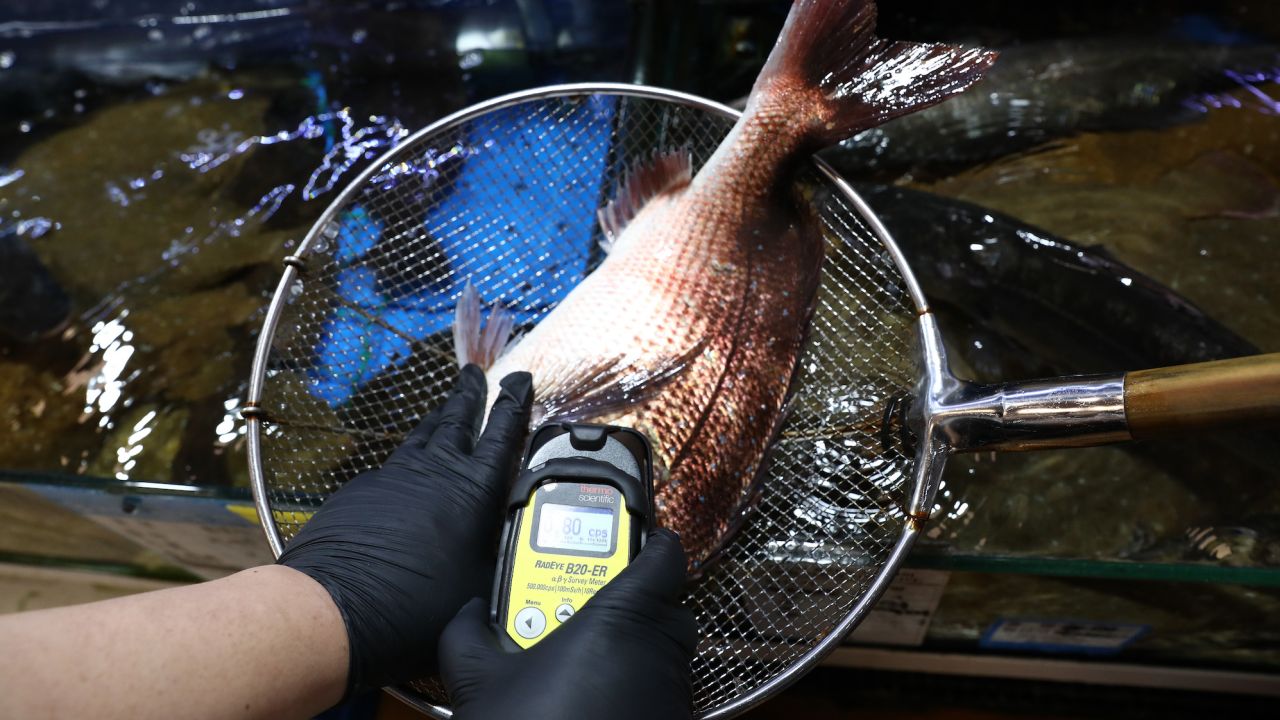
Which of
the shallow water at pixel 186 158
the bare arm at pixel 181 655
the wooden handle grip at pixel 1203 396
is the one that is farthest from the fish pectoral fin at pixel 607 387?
the shallow water at pixel 186 158

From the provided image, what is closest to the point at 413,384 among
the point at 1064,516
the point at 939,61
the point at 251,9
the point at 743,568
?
the point at 743,568

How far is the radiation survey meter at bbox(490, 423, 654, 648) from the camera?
841mm

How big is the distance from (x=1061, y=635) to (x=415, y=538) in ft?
3.65

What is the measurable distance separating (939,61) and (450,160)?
2.86ft

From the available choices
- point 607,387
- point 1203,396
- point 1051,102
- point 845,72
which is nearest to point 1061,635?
point 1203,396

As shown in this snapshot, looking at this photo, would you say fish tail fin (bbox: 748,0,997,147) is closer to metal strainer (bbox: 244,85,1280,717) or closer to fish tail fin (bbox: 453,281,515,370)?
metal strainer (bbox: 244,85,1280,717)

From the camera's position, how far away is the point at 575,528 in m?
0.88

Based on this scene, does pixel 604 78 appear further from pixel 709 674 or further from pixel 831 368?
pixel 709 674

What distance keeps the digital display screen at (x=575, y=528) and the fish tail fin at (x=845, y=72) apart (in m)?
0.70

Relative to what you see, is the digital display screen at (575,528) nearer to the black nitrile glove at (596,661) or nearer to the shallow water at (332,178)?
the black nitrile glove at (596,661)

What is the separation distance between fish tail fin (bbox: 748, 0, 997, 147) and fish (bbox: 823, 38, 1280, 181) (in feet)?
1.92

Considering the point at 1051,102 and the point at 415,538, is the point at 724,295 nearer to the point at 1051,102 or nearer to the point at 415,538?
the point at 415,538

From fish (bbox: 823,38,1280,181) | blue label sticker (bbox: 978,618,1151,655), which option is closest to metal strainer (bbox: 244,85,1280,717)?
blue label sticker (bbox: 978,618,1151,655)

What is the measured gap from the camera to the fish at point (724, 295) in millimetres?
1099
